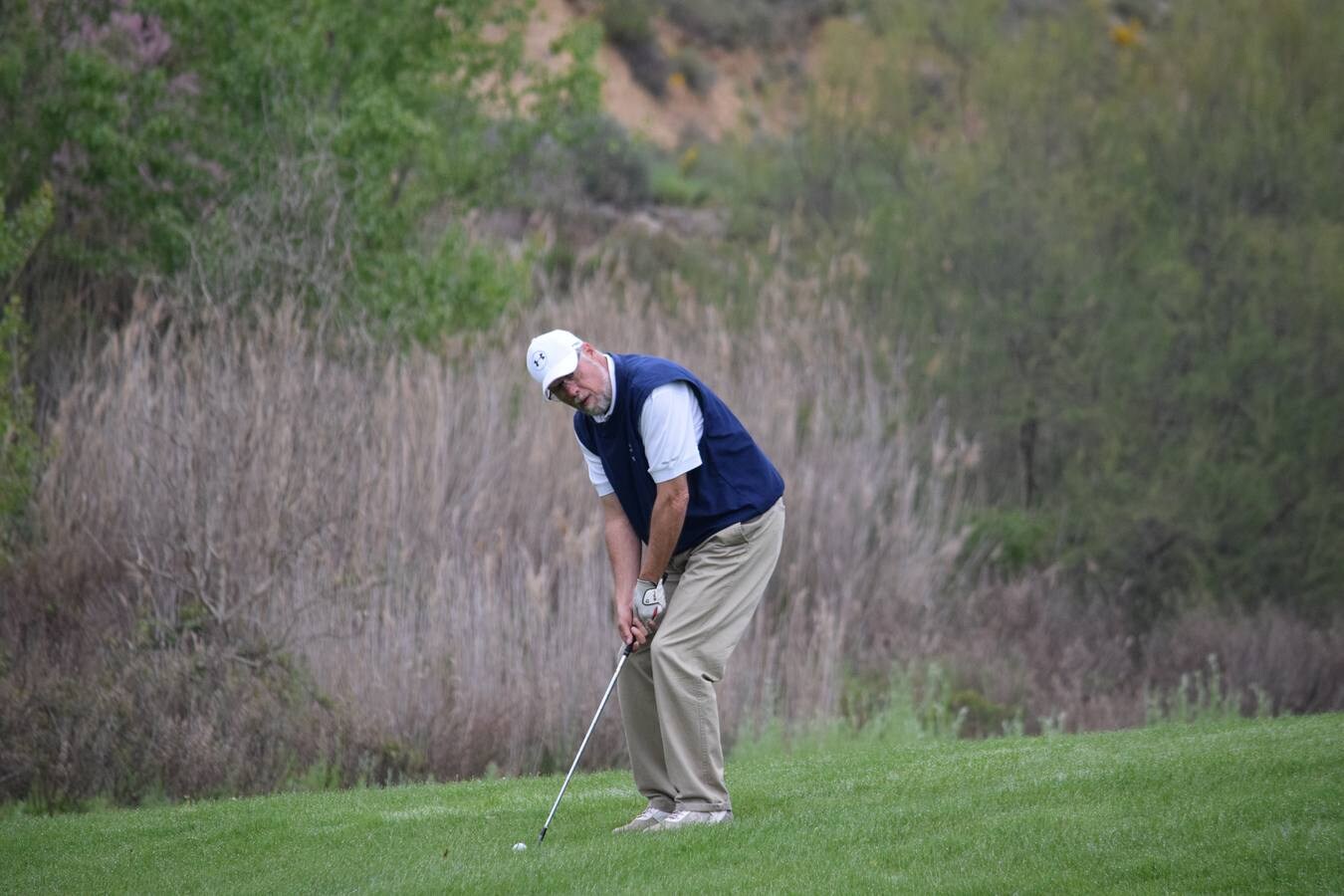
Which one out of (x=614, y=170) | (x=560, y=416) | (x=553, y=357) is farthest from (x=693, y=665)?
(x=614, y=170)

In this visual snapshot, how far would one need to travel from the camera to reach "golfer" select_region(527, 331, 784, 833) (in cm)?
689

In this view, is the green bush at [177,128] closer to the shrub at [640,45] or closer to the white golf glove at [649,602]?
the white golf glove at [649,602]

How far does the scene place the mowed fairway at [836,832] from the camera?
6.30m

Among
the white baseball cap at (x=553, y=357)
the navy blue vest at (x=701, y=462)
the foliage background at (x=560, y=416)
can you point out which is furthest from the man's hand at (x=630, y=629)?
the foliage background at (x=560, y=416)

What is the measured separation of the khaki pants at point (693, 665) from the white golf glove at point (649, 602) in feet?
0.17

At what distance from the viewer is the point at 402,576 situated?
1351 cm

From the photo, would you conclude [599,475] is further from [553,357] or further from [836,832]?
[836,832]

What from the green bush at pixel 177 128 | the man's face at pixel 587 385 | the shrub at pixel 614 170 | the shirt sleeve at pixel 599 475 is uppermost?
the shrub at pixel 614 170

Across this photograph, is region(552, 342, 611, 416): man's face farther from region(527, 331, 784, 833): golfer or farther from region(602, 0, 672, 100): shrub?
region(602, 0, 672, 100): shrub

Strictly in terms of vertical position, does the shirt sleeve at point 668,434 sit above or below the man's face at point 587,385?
below

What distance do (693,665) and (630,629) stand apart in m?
0.32

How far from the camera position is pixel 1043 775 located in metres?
7.83

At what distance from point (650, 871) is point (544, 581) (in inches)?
258

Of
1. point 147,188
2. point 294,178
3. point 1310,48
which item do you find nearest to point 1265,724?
point 294,178
